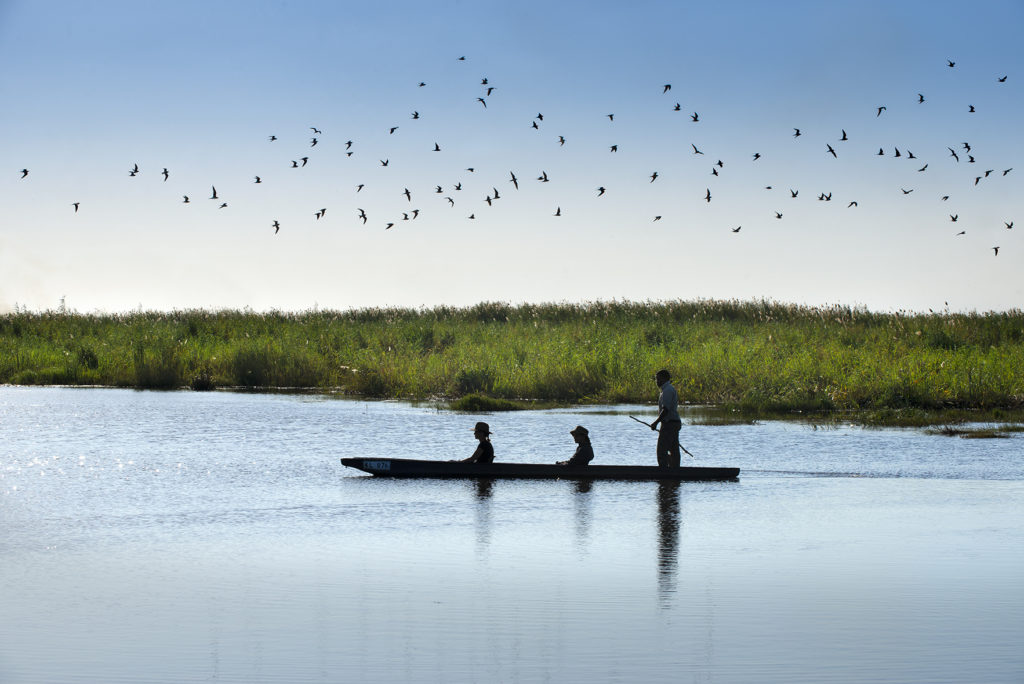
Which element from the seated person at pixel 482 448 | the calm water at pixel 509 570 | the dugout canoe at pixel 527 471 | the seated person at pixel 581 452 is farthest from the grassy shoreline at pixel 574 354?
the seated person at pixel 482 448

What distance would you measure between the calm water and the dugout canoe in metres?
0.23

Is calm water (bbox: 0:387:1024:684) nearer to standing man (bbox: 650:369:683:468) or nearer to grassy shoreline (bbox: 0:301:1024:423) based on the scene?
standing man (bbox: 650:369:683:468)

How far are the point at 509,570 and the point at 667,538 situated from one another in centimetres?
242

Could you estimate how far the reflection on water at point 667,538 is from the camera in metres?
9.99

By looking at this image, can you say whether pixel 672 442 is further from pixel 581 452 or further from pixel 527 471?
pixel 527 471

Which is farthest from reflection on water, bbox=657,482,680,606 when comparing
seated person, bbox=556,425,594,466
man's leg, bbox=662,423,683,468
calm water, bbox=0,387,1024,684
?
seated person, bbox=556,425,594,466

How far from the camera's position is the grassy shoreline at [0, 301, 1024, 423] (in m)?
29.9

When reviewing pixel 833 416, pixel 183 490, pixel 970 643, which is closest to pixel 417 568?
pixel 970 643

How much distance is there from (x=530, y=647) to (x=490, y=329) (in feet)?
107

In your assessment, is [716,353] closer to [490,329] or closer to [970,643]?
[490,329]

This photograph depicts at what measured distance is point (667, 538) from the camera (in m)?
12.3

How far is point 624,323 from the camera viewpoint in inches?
1597

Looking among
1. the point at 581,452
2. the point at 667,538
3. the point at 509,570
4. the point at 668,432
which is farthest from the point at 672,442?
the point at 509,570

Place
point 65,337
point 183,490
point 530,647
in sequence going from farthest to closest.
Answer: point 65,337
point 183,490
point 530,647
